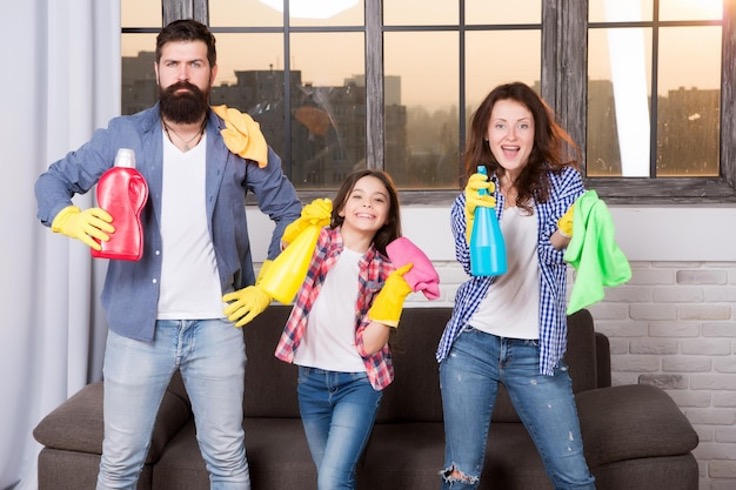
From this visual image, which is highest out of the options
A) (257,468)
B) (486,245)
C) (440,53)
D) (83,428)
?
(440,53)

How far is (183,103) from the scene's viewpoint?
7.84 ft

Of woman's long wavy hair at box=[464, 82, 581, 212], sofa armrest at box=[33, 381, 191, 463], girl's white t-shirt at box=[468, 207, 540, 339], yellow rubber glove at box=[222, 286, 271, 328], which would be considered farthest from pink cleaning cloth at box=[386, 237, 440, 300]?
sofa armrest at box=[33, 381, 191, 463]

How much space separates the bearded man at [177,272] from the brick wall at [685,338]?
1303 mm

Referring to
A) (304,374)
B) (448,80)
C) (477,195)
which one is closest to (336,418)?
(304,374)

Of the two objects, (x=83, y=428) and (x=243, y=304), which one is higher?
(x=243, y=304)

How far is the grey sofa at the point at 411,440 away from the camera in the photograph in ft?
9.09

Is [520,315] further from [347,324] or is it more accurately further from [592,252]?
[347,324]

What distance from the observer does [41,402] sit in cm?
353

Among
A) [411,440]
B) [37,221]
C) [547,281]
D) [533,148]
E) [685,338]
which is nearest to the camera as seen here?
[547,281]

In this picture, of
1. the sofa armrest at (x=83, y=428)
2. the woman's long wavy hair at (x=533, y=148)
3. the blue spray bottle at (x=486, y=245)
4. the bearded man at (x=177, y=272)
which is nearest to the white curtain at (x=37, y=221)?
the sofa armrest at (x=83, y=428)

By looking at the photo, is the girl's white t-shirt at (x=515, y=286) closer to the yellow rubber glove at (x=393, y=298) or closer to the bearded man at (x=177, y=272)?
the yellow rubber glove at (x=393, y=298)

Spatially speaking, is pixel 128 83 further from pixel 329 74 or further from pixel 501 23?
pixel 501 23

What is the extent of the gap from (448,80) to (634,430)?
1508 millimetres

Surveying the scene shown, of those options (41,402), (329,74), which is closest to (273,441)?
(41,402)
